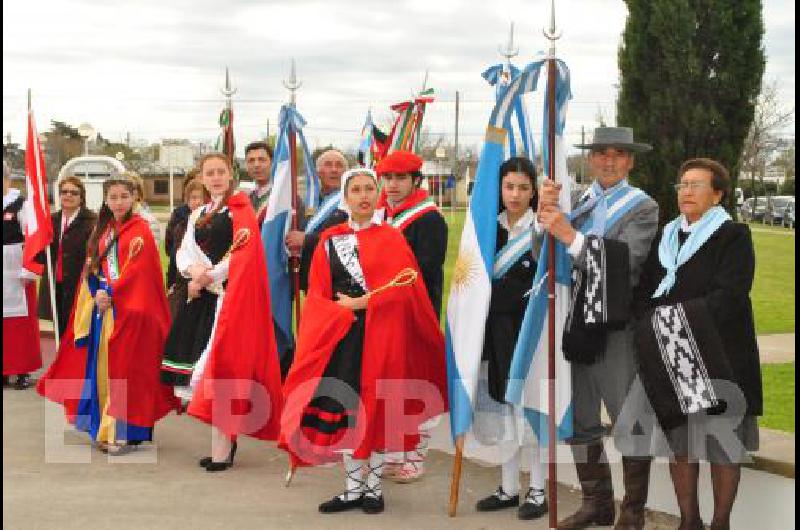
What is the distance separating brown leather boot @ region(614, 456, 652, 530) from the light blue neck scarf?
34.8 inches

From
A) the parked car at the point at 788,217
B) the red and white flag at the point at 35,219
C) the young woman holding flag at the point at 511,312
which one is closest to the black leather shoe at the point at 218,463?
the young woman holding flag at the point at 511,312

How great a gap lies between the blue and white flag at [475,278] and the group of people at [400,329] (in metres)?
0.10

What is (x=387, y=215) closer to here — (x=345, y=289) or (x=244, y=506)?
(x=345, y=289)

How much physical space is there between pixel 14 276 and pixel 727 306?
7.05 meters

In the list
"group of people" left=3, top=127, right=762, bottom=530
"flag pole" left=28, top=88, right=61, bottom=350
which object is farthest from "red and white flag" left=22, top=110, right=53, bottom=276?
"group of people" left=3, top=127, right=762, bottom=530

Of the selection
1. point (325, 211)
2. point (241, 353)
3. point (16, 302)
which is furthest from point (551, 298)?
point (16, 302)

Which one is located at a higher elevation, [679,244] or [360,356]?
[679,244]

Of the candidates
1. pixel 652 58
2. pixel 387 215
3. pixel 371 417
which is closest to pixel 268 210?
pixel 387 215

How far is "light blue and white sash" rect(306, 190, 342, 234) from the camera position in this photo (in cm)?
774

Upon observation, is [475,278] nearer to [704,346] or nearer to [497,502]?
[497,502]

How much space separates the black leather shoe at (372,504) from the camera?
5.77m

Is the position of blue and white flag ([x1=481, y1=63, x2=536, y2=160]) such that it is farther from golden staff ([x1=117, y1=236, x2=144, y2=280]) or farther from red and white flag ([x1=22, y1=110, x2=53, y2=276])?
red and white flag ([x1=22, y1=110, x2=53, y2=276])

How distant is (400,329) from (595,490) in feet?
4.34

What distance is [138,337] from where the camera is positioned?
23.5 feet
